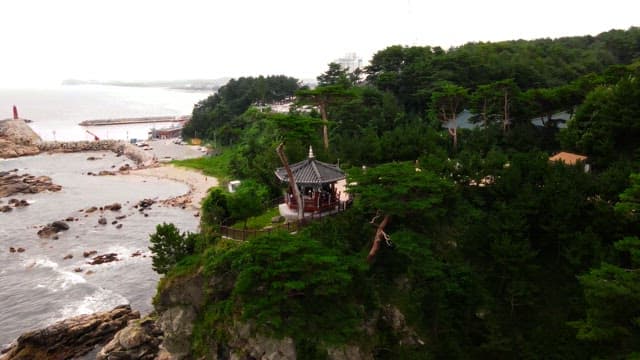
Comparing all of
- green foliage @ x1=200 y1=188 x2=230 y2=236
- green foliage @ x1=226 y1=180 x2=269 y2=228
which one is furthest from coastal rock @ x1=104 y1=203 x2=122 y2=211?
green foliage @ x1=226 y1=180 x2=269 y2=228

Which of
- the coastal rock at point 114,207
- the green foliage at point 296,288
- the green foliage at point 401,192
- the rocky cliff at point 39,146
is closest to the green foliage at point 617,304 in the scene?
the green foliage at point 401,192

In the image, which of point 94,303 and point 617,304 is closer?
point 617,304

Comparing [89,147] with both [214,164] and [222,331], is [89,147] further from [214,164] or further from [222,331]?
[222,331]

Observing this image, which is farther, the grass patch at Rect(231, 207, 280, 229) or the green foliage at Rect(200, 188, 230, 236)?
the grass patch at Rect(231, 207, 280, 229)

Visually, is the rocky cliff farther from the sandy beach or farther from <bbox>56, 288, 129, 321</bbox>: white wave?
<bbox>56, 288, 129, 321</bbox>: white wave

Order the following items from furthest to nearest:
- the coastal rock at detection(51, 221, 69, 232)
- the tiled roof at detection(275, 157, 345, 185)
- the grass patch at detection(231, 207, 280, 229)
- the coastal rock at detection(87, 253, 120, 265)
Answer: the coastal rock at detection(51, 221, 69, 232), the coastal rock at detection(87, 253, 120, 265), the grass patch at detection(231, 207, 280, 229), the tiled roof at detection(275, 157, 345, 185)

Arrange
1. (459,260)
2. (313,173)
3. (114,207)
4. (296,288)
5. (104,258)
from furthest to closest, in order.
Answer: (114,207) < (104,258) < (313,173) < (459,260) < (296,288)

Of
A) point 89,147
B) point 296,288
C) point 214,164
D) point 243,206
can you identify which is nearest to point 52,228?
point 214,164

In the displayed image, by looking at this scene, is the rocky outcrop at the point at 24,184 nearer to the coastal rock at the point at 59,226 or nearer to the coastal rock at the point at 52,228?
the coastal rock at the point at 52,228
